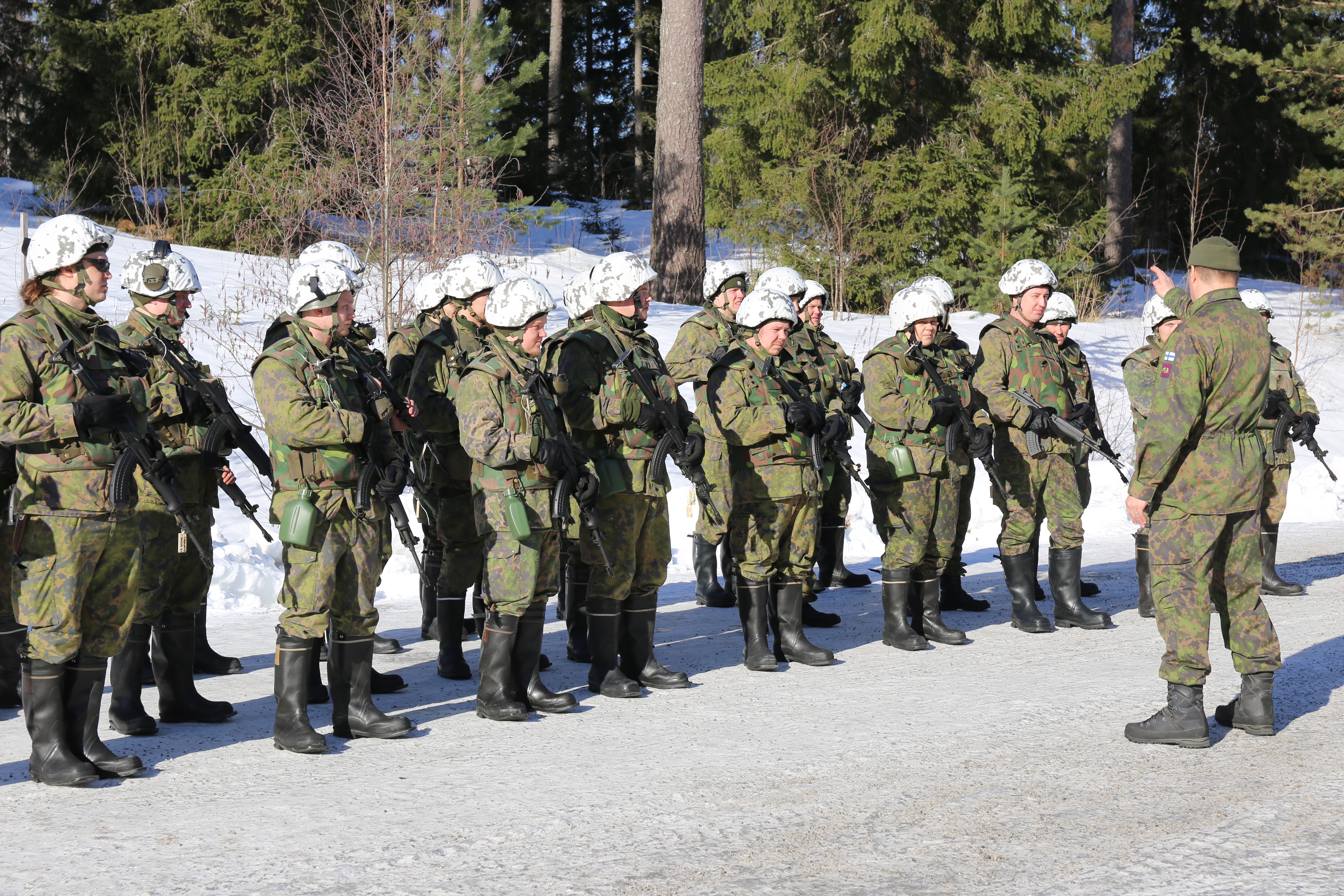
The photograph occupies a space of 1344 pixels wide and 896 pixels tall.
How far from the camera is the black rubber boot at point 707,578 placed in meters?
9.88

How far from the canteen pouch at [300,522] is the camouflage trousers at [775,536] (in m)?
2.85

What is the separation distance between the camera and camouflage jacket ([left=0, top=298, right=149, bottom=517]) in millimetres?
5195

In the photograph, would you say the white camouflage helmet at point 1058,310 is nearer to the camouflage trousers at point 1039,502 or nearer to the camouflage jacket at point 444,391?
the camouflage trousers at point 1039,502

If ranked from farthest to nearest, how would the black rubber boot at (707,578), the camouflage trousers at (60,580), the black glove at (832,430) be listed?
the black rubber boot at (707,578), the black glove at (832,430), the camouflage trousers at (60,580)

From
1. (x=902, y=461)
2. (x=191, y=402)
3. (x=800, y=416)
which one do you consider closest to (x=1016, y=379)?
(x=902, y=461)

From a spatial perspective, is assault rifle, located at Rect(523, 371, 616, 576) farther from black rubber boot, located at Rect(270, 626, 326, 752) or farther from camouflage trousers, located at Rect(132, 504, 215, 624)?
camouflage trousers, located at Rect(132, 504, 215, 624)

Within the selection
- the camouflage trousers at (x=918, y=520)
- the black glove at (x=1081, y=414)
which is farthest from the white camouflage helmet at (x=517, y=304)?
the black glove at (x=1081, y=414)

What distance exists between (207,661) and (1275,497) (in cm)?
791

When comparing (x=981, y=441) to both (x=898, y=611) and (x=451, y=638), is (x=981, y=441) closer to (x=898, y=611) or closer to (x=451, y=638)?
(x=898, y=611)

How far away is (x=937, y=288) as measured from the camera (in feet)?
28.8

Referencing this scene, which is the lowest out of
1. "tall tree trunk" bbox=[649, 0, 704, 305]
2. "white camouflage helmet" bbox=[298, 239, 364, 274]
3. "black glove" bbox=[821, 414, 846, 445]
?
"black glove" bbox=[821, 414, 846, 445]

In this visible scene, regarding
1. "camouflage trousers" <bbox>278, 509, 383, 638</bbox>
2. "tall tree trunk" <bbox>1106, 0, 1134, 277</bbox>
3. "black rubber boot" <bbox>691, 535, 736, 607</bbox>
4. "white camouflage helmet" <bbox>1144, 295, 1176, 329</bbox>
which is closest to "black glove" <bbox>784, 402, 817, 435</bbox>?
"black rubber boot" <bbox>691, 535, 736, 607</bbox>

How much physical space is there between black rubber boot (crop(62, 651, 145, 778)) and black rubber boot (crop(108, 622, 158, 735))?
2.04 ft

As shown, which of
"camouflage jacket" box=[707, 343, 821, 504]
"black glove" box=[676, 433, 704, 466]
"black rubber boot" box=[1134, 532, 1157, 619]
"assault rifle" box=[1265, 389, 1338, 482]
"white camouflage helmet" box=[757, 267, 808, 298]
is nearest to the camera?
"black glove" box=[676, 433, 704, 466]
